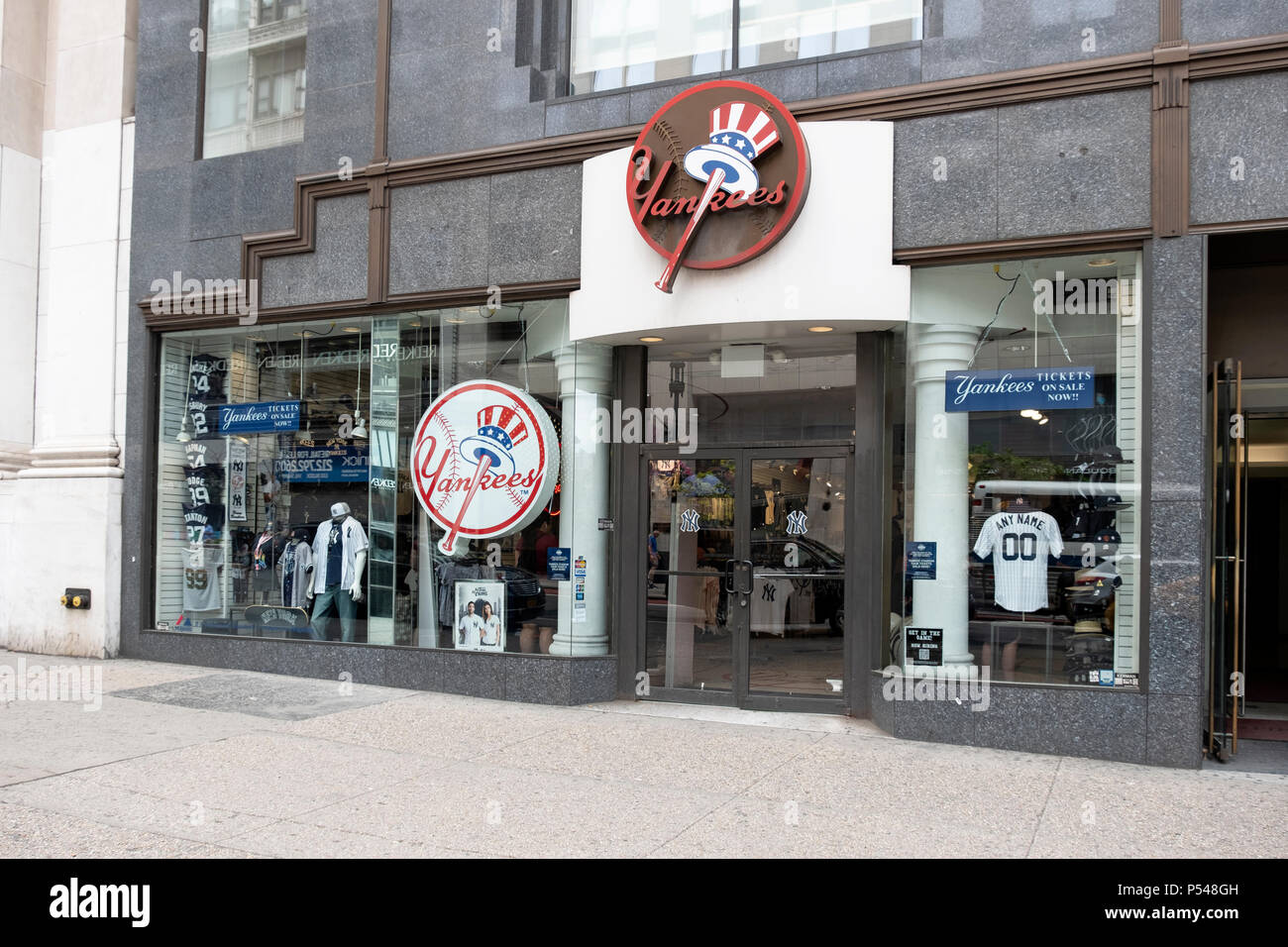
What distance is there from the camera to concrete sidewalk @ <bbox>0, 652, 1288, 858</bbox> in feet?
18.4

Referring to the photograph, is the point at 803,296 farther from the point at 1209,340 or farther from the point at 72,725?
the point at 72,725

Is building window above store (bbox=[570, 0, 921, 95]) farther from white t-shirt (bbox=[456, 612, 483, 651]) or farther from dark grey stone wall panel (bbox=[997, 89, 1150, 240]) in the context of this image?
white t-shirt (bbox=[456, 612, 483, 651])

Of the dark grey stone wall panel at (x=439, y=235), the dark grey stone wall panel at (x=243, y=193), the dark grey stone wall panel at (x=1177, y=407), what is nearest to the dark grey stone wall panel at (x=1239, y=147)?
the dark grey stone wall panel at (x=1177, y=407)

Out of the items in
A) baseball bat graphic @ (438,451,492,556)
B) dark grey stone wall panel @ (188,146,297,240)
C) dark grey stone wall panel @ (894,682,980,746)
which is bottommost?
dark grey stone wall panel @ (894,682,980,746)

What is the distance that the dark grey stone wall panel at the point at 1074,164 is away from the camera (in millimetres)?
7734

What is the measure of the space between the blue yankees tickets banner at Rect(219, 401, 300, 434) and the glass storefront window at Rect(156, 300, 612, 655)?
0.8 inches

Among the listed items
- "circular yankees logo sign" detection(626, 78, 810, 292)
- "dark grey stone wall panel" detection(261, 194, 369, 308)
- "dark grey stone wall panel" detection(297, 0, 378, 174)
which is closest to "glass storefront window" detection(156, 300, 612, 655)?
"dark grey stone wall panel" detection(261, 194, 369, 308)

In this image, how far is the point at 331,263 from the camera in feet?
34.6

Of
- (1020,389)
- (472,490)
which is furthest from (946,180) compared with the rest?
(472,490)

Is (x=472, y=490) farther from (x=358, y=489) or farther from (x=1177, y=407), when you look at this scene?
(x=1177, y=407)

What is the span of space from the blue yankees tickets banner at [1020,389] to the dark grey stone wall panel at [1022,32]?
233cm

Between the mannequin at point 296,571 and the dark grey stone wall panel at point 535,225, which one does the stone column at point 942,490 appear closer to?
the dark grey stone wall panel at point 535,225

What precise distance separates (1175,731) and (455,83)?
826 cm

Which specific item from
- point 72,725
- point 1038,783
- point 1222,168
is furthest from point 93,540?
point 1222,168
